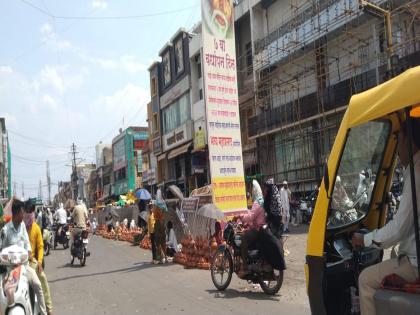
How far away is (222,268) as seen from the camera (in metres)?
9.09

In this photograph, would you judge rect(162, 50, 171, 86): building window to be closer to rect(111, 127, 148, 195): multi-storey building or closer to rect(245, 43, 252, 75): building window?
rect(245, 43, 252, 75): building window

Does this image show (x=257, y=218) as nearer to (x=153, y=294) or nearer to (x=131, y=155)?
(x=153, y=294)

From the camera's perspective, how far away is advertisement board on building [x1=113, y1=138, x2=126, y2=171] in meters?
62.3

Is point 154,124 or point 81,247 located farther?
point 154,124

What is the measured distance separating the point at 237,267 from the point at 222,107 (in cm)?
591

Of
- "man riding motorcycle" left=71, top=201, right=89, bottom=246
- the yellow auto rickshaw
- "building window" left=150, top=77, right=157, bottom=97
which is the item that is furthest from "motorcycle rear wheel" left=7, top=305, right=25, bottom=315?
"building window" left=150, top=77, right=157, bottom=97

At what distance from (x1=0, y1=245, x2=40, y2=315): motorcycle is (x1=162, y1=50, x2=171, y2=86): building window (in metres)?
35.3

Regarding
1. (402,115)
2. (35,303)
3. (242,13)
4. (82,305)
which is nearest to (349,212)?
(402,115)

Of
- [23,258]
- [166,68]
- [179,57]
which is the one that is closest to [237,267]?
[23,258]

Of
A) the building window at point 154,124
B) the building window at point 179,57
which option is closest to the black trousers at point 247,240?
the building window at point 179,57

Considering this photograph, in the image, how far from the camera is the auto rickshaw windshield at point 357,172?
4.27 m

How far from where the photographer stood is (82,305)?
28.4 feet

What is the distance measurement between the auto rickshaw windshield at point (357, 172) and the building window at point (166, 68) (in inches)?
1441

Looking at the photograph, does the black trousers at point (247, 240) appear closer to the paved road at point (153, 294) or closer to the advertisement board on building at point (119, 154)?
the paved road at point (153, 294)
